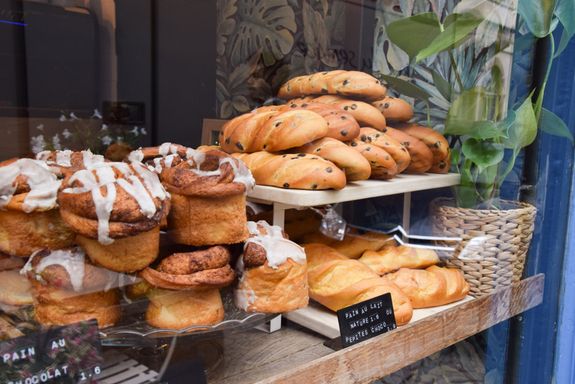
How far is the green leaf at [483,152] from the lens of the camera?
1.45 m

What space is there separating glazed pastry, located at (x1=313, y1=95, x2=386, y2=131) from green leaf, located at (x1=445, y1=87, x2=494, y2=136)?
25cm

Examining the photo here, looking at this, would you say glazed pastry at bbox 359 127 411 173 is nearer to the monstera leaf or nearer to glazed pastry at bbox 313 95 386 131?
glazed pastry at bbox 313 95 386 131

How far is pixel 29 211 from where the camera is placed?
29.6 inches

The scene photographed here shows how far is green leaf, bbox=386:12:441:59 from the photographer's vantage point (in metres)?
1.39

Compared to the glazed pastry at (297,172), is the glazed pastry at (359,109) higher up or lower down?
higher up

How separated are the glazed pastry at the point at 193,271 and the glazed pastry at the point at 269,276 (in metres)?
0.04

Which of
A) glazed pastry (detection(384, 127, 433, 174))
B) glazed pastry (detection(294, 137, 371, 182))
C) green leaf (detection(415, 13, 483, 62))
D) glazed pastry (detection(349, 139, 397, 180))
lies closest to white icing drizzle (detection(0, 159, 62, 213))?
glazed pastry (detection(294, 137, 371, 182))

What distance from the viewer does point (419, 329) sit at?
3.86 ft

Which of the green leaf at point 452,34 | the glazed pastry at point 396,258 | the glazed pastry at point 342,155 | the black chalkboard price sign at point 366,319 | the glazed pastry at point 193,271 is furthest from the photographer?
the green leaf at point 452,34

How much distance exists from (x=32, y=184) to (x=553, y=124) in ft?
4.30

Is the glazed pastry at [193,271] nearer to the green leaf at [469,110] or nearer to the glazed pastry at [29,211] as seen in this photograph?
the glazed pastry at [29,211]

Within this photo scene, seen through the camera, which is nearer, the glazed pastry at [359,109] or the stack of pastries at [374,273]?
the stack of pastries at [374,273]

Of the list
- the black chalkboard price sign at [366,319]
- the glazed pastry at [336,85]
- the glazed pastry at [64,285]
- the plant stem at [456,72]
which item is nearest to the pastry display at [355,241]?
the black chalkboard price sign at [366,319]

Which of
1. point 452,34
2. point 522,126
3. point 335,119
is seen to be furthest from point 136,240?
point 522,126
